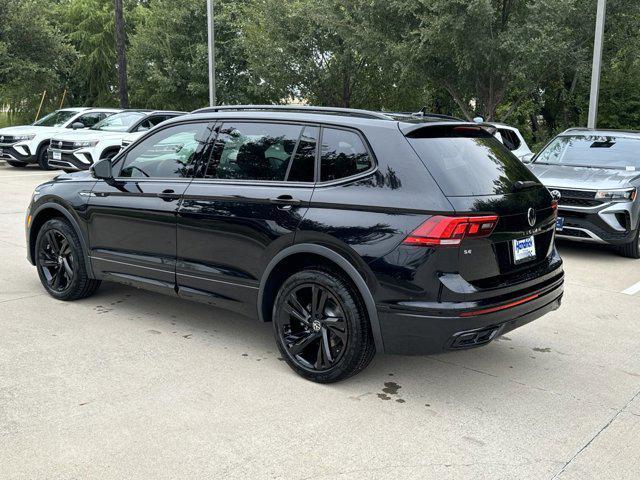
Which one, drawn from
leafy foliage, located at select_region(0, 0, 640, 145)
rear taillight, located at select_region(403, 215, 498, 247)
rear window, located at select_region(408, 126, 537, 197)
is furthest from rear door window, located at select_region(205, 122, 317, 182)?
leafy foliage, located at select_region(0, 0, 640, 145)

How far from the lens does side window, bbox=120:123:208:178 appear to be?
16.6 ft

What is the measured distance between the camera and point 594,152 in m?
9.44

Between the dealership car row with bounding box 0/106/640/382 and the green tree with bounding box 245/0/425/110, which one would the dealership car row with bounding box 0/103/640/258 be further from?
the green tree with bounding box 245/0/425/110

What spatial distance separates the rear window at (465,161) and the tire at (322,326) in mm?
868

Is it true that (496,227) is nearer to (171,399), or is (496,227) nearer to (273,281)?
(273,281)

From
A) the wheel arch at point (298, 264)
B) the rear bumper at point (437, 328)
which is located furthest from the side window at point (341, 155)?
the rear bumper at point (437, 328)

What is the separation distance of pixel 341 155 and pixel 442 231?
0.90 meters

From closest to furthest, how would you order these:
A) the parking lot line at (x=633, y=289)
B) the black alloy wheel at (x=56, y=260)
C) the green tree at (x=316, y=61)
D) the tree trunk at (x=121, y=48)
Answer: the black alloy wheel at (x=56, y=260), the parking lot line at (x=633, y=289), the green tree at (x=316, y=61), the tree trunk at (x=121, y=48)

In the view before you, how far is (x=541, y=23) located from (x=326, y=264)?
12341 millimetres

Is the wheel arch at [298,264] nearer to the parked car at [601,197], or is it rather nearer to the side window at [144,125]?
the parked car at [601,197]

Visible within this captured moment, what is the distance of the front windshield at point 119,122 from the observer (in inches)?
654

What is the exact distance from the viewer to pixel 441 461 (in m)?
3.36

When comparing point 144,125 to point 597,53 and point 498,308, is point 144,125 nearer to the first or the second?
point 597,53

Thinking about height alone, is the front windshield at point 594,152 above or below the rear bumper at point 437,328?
above
